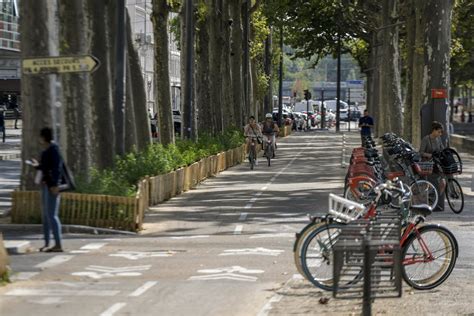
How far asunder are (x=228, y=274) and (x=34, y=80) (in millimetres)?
7286

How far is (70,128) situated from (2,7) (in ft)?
178

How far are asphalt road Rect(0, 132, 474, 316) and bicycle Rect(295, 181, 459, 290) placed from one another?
1.09 feet

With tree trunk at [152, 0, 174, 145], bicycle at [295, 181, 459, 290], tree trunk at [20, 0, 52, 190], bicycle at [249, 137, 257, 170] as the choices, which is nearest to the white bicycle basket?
bicycle at [295, 181, 459, 290]

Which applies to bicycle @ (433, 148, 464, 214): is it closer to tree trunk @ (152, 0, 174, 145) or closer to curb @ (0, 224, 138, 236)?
curb @ (0, 224, 138, 236)

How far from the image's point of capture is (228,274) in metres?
14.4

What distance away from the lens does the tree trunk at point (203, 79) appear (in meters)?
46.8

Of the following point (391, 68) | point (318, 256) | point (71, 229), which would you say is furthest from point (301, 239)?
point (391, 68)

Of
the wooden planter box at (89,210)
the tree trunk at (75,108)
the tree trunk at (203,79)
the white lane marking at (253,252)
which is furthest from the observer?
the tree trunk at (203,79)

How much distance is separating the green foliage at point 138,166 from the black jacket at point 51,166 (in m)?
3.79

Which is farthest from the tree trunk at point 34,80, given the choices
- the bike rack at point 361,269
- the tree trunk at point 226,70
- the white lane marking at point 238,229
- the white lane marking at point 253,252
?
the tree trunk at point 226,70

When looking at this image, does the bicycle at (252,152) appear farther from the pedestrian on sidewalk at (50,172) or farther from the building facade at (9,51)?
the building facade at (9,51)

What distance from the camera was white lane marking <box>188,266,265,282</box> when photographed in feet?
45.9

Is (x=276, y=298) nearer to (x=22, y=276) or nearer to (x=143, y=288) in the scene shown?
(x=143, y=288)

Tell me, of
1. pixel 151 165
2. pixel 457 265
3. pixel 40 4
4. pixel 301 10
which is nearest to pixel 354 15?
pixel 301 10
